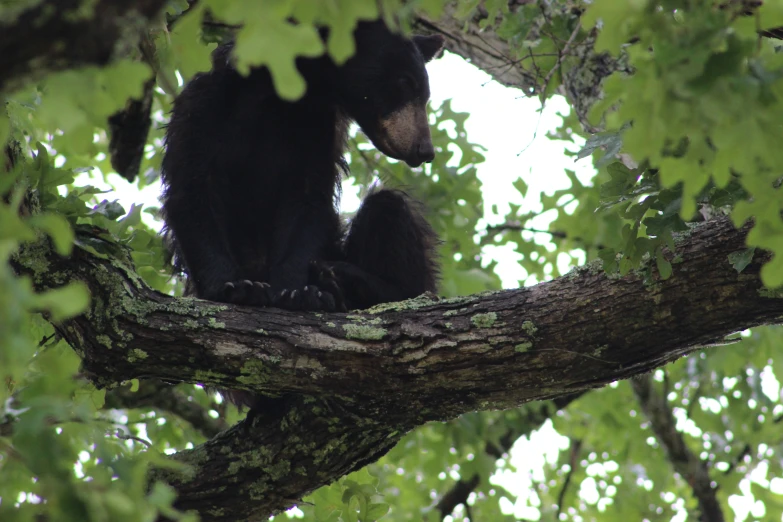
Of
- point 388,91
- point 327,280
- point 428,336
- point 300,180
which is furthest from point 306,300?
point 388,91

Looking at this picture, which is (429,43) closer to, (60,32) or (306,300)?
(306,300)

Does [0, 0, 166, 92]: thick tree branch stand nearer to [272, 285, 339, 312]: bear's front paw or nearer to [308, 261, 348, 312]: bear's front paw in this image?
[272, 285, 339, 312]: bear's front paw

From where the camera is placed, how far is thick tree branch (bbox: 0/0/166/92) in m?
1.68

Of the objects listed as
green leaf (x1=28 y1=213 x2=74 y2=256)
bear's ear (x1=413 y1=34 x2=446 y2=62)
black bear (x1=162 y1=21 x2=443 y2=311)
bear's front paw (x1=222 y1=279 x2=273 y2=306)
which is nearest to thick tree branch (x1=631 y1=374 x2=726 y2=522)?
black bear (x1=162 y1=21 x2=443 y2=311)

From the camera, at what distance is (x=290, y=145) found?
5598mm

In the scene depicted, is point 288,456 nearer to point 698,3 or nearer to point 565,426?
point 698,3

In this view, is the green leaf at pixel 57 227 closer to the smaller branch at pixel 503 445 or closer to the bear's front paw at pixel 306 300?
the bear's front paw at pixel 306 300

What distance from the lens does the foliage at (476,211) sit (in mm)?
1735

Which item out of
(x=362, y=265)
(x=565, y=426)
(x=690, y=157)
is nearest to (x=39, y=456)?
(x=690, y=157)

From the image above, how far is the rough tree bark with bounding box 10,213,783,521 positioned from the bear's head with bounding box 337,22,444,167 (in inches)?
77.4

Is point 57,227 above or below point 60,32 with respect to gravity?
below

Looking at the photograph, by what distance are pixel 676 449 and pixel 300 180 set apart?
14.7 feet

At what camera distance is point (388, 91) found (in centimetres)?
589

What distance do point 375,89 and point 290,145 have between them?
760 millimetres
